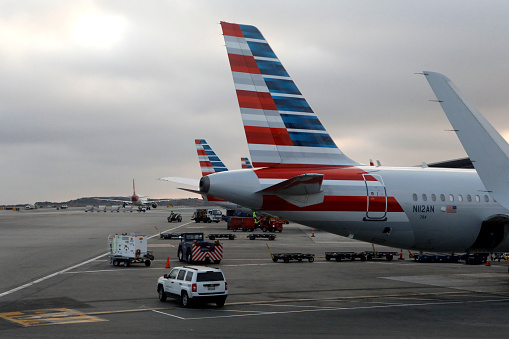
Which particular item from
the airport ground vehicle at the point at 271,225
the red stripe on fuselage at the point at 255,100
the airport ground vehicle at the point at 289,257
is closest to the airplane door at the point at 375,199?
the red stripe on fuselage at the point at 255,100

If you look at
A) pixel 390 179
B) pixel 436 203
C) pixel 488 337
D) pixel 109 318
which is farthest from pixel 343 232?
pixel 109 318

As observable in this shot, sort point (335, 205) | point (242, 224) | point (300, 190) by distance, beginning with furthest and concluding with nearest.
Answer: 1. point (242, 224)
2. point (335, 205)
3. point (300, 190)

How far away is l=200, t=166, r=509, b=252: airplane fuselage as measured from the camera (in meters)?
26.9

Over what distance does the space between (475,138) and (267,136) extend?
9884mm

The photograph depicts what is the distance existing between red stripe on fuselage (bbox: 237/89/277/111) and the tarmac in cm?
975

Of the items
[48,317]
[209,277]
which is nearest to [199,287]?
[209,277]

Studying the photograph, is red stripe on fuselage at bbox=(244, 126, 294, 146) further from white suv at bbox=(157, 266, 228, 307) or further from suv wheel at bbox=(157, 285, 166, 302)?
suv wheel at bbox=(157, 285, 166, 302)

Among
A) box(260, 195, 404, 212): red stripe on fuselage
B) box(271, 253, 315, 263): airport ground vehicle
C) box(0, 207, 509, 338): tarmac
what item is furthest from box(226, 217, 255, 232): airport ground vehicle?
box(260, 195, 404, 212): red stripe on fuselage

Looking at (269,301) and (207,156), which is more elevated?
(207,156)

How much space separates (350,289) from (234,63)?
47.9 ft

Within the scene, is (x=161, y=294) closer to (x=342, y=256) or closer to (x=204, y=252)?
(x=204, y=252)

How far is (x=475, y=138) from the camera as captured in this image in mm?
23625

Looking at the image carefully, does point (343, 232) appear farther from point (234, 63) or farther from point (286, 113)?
point (234, 63)

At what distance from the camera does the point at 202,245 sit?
147 ft
